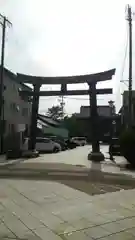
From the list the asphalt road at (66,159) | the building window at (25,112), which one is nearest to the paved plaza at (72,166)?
the asphalt road at (66,159)

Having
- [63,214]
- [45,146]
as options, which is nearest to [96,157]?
[45,146]

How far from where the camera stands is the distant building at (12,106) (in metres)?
30.5

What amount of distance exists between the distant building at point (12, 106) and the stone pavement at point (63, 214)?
65.1 ft

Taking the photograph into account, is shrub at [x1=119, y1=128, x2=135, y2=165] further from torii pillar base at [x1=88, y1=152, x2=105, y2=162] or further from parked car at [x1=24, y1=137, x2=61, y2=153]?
parked car at [x1=24, y1=137, x2=61, y2=153]

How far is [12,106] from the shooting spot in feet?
107

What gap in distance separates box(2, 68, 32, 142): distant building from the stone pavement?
1985 cm

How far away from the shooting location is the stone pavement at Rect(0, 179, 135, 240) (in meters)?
5.71

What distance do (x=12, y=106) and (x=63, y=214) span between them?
2647 cm

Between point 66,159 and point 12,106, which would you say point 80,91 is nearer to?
point 66,159

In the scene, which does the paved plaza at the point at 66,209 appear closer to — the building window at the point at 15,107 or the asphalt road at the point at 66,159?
the asphalt road at the point at 66,159

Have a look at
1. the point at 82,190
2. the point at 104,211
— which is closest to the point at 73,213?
the point at 104,211

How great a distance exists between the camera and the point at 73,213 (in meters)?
7.08

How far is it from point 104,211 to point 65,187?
3.27 meters

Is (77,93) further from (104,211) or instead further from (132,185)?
(104,211)
